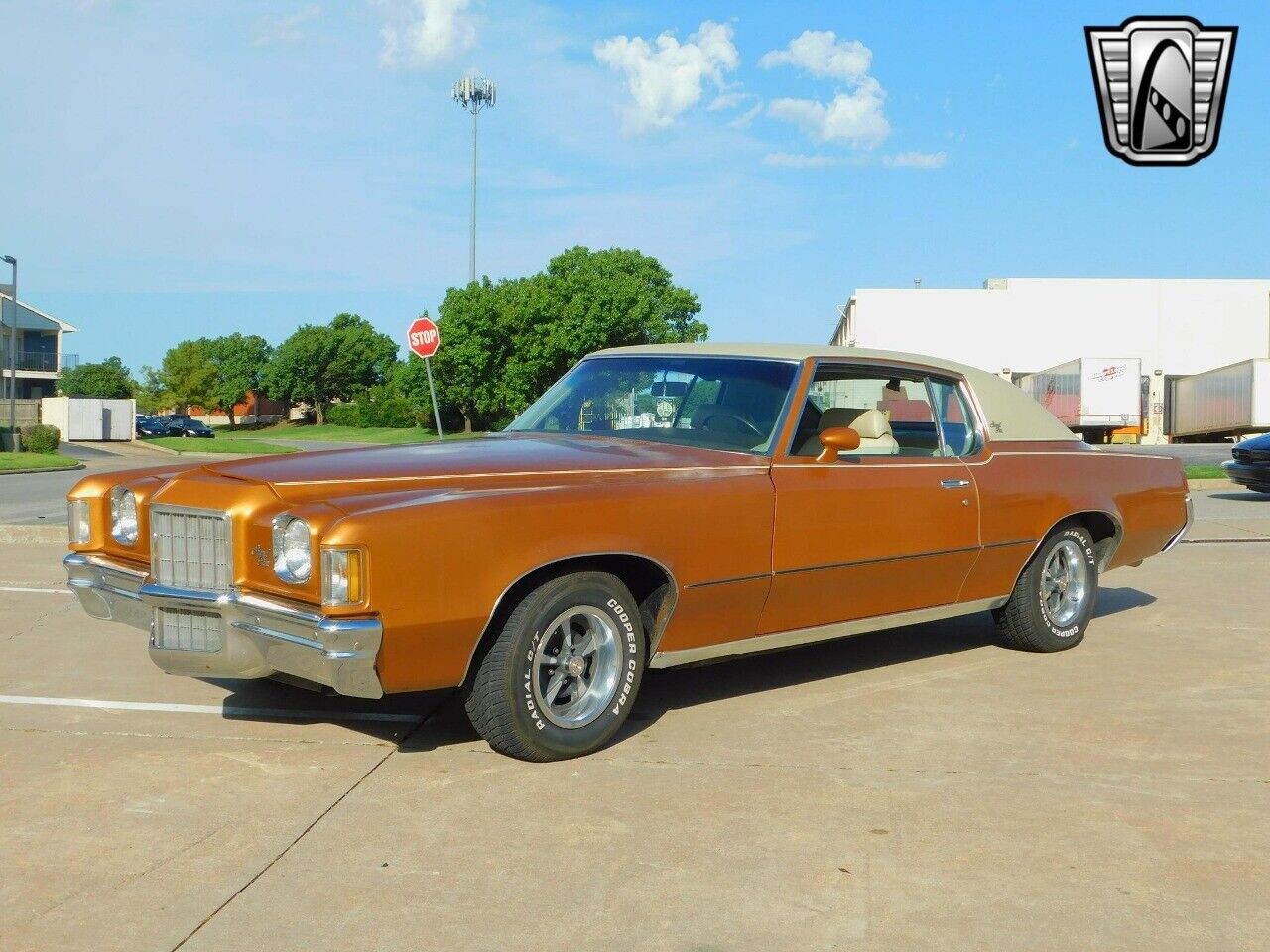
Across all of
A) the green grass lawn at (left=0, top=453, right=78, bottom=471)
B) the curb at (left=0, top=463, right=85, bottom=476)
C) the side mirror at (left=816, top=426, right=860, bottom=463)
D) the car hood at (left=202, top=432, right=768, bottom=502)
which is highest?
the side mirror at (left=816, top=426, right=860, bottom=463)

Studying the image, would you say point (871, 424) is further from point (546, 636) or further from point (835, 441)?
point (546, 636)

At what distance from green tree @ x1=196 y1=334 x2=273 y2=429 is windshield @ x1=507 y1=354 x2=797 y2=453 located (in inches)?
4238

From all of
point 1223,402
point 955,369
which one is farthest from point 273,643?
point 1223,402

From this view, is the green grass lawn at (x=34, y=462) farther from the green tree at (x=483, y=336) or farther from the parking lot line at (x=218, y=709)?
the green tree at (x=483, y=336)

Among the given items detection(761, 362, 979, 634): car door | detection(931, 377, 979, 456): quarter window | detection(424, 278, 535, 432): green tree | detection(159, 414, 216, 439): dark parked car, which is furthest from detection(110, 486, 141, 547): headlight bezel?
detection(159, 414, 216, 439): dark parked car

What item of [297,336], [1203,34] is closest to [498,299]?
[297,336]

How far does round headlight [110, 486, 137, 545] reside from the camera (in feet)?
17.5

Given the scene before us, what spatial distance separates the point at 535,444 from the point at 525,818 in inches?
73.0

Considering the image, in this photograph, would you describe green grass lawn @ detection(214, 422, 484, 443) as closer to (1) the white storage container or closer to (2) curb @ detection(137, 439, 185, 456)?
(1) the white storage container

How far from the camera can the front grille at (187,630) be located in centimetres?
458

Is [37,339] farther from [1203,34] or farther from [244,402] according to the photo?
[1203,34]

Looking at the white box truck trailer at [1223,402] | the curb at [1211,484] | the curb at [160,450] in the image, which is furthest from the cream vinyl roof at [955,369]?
the white box truck trailer at [1223,402]

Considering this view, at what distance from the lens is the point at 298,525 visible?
4402 mm

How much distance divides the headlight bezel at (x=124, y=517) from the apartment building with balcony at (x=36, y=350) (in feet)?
245
